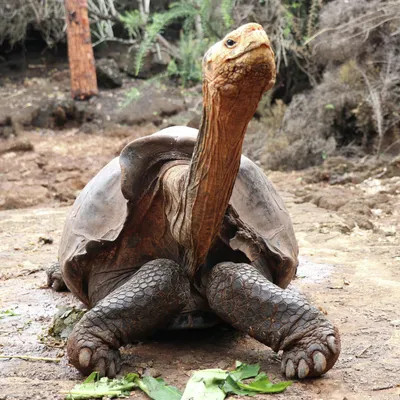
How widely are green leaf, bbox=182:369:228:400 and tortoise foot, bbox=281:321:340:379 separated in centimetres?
24

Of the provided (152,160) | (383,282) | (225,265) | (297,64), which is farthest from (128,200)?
(297,64)

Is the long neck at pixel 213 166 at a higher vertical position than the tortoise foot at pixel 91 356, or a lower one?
higher

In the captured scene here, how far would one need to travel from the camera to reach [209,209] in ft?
6.77

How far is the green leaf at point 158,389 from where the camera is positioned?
6.30 ft

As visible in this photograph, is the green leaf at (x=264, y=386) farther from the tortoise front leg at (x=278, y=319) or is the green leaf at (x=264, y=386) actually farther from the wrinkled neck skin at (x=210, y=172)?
the wrinkled neck skin at (x=210, y=172)

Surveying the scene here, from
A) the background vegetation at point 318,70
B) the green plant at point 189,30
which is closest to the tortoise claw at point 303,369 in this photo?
the background vegetation at point 318,70

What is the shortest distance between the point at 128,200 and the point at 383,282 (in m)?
1.71

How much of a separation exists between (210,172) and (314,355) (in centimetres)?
72

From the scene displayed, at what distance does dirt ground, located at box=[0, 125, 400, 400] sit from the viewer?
2.11m

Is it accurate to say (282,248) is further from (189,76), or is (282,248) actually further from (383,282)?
(189,76)

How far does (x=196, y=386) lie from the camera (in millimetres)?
1936

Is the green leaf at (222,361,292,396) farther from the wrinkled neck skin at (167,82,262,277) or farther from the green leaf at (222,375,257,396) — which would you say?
the wrinkled neck skin at (167,82,262,277)

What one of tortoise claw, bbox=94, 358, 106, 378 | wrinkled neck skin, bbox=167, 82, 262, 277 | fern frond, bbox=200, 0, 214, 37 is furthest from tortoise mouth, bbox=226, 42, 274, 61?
fern frond, bbox=200, 0, 214, 37

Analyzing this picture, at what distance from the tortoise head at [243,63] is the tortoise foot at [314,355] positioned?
0.89 m
